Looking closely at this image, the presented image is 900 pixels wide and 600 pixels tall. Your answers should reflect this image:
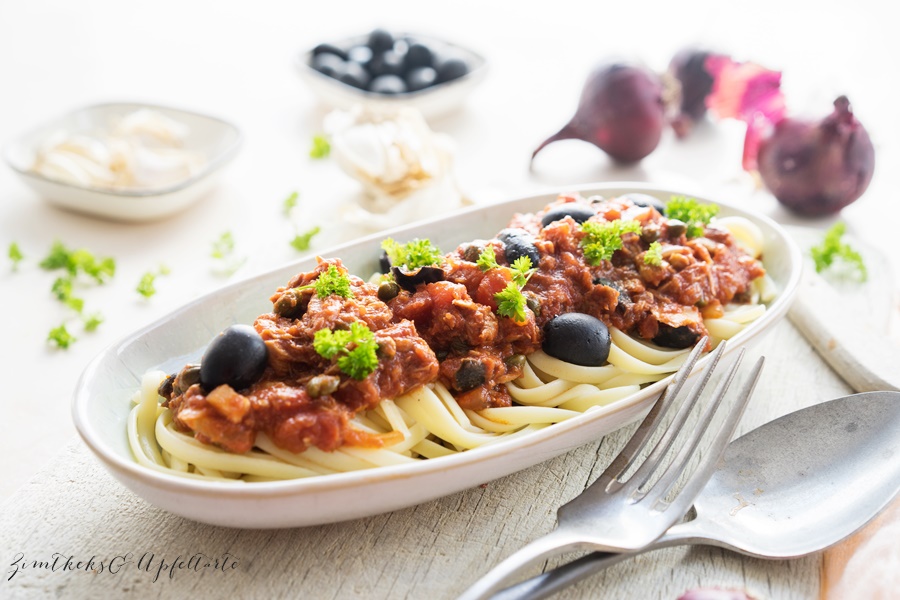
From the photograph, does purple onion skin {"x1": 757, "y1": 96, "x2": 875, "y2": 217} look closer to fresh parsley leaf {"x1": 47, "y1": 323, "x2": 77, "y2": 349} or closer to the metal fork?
the metal fork

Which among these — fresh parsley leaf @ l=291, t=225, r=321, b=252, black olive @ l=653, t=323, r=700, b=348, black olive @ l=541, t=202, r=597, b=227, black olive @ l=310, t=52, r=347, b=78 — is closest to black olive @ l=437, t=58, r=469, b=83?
black olive @ l=310, t=52, r=347, b=78

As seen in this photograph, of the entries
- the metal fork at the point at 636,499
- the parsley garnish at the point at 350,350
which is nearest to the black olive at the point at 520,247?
the metal fork at the point at 636,499

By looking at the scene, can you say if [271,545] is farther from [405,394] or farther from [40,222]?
[40,222]

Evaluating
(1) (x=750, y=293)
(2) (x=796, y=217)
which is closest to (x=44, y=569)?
(1) (x=750, y=293)

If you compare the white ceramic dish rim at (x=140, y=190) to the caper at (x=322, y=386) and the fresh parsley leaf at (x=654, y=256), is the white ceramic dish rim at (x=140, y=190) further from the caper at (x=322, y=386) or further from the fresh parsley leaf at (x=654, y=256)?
the fresh parsley leaf at (x=654, y=256)

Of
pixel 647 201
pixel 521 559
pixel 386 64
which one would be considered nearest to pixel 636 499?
pixel 521 559

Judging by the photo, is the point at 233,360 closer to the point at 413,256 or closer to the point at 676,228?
the point at 413,256
